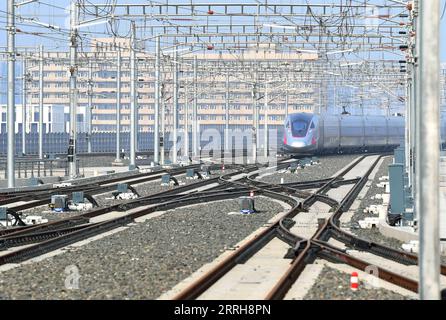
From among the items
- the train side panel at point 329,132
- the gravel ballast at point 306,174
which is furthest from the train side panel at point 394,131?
the gravel ballast at point 306,174

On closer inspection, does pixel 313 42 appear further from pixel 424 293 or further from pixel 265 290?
pixel 424 293

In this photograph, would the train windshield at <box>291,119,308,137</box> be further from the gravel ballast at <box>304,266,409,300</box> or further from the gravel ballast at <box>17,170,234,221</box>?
the gravel ballast at <box>304,266,409,300</box>

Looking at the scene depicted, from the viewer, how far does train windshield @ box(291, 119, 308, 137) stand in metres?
63.6

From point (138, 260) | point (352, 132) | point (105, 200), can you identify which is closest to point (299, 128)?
point (352, 132)

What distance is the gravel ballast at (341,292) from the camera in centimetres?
1186

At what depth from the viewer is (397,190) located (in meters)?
20.8

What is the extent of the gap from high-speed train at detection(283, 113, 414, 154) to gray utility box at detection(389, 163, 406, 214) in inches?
1678

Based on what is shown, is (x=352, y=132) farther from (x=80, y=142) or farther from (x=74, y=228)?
(x=74, y=228)

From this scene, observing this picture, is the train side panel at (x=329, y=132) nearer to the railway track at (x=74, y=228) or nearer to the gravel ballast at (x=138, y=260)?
the railway track at (x=74, y=228)

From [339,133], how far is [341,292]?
59932 mm

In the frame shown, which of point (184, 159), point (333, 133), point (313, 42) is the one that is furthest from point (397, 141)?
point (313, 42)

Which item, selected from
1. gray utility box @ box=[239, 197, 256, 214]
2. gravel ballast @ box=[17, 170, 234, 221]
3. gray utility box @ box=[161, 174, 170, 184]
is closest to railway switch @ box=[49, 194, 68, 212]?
gravel ballast @ box=[17, 170, 234, 221]

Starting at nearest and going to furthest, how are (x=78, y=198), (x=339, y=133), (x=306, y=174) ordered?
(x=78, y=198) → (x=306, y=174) → (x=339, y=133)

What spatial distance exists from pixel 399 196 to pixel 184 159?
1586 inches
